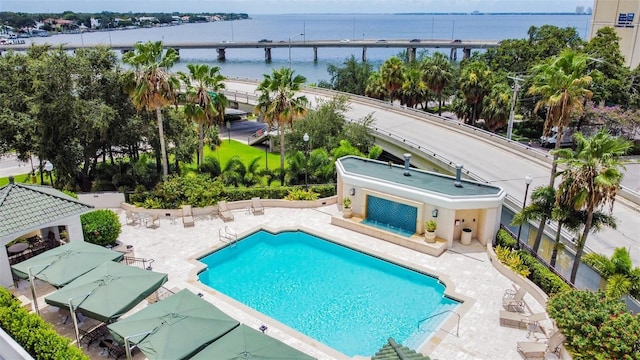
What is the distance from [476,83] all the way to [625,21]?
102 feet

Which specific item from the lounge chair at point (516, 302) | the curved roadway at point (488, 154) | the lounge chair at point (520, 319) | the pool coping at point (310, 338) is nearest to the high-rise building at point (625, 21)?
the curved roadway at point (488, 154)

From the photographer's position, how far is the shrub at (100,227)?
2241cm

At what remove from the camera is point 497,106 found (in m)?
44.0

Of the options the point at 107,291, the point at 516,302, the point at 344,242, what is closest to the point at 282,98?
the point at 344,242

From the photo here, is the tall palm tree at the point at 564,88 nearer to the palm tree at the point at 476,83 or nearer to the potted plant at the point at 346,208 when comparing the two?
the potted plant at the point at 346,208

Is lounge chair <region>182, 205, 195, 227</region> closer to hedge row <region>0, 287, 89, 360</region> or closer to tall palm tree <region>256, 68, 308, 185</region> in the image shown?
tall palm tree <region>256, 68, 308, 185</region>

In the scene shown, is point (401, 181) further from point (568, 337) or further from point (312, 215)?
point (568, 337)

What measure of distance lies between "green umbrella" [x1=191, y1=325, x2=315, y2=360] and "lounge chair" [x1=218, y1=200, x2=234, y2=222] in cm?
1387

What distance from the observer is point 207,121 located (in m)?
30.7

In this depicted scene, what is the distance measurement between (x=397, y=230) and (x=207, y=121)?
Result: 1493 cm

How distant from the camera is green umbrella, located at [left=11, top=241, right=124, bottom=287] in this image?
17016 millimetres

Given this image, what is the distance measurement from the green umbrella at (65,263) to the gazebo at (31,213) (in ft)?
5.45

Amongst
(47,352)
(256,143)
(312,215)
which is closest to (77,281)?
(47,352)

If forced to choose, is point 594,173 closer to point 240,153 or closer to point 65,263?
point 65,263
